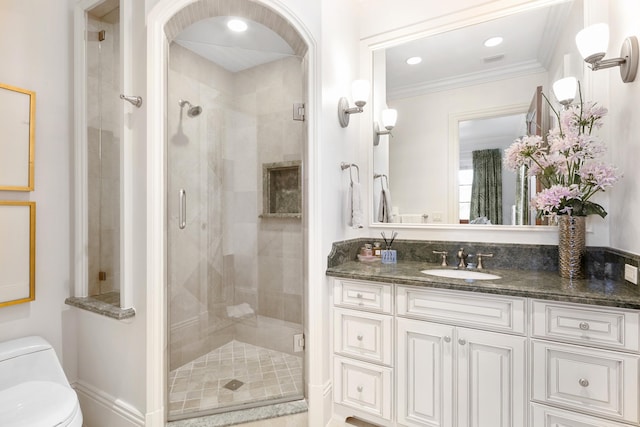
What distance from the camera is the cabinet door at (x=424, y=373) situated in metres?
1.55

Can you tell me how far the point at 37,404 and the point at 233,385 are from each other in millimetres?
1046

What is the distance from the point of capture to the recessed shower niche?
2511 mm

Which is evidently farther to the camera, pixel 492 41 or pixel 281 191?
pixel 281 191

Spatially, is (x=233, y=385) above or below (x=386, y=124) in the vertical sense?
below

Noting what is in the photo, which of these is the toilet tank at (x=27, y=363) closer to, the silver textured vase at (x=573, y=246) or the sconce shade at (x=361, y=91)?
the sconce shade at (x=361, y=91)

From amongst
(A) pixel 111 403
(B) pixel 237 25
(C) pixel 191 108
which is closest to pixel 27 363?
(A) pixel 111 403

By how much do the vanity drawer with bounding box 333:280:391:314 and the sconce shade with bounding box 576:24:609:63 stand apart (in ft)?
4.75

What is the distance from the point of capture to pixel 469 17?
2021 mm

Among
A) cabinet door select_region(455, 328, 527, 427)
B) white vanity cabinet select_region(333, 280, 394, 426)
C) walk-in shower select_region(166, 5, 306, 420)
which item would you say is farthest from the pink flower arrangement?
walk-in shower select_region(166, 5, 306, 420)

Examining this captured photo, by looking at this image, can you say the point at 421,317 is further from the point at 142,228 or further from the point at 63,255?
the point at 63,255


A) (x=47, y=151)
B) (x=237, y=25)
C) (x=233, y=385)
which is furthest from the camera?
(x=237, y=25)

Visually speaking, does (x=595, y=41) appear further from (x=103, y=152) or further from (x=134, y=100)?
(x=103, y=152)

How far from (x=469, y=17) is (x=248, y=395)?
2835mm

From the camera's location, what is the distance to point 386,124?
2334 millimetres
